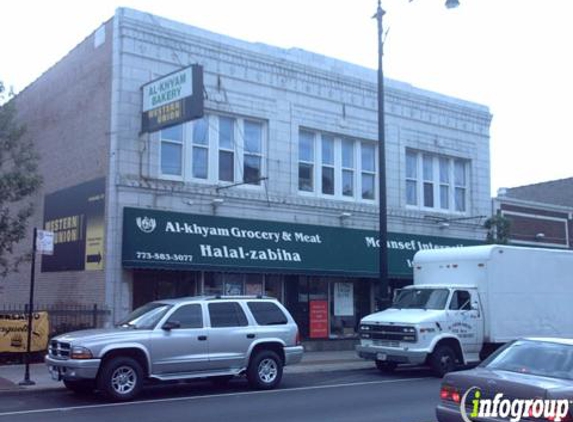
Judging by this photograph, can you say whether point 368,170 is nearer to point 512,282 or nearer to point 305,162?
point 305,162

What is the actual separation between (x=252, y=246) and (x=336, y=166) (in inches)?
187

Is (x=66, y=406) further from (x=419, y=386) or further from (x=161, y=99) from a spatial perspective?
(x=161, y=99)

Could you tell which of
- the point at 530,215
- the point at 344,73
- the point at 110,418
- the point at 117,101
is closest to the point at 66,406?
the point at 110,418

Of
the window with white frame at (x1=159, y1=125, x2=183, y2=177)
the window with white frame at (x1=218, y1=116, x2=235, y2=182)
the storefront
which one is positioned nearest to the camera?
the storefront

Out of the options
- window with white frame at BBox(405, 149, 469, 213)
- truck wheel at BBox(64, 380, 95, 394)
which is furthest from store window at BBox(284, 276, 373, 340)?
truck wheel at BBox(64, 380, 95, 394)

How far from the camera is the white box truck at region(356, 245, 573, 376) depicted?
16016mm

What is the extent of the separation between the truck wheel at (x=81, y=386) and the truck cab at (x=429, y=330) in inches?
253

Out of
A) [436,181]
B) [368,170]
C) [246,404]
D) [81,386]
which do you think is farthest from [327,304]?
[246,404]

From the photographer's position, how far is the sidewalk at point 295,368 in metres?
13.8

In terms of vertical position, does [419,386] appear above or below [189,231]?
below

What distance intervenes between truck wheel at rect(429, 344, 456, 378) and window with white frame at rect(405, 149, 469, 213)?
941 cm

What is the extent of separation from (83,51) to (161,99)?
14.2ft

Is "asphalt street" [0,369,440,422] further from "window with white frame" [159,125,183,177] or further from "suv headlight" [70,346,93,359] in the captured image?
"window with white frame" [159,125,183,177]

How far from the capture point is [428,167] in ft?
85.5
